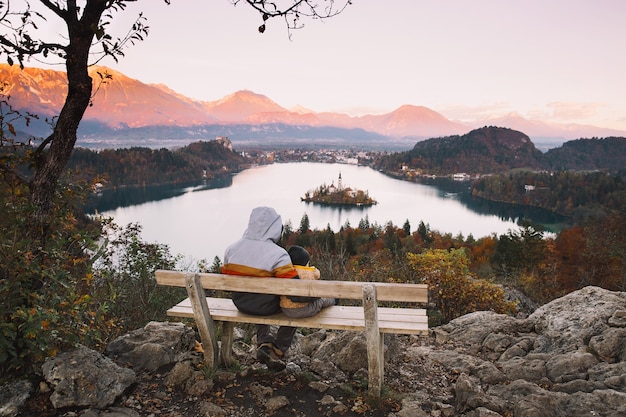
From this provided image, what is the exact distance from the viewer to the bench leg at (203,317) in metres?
3.21

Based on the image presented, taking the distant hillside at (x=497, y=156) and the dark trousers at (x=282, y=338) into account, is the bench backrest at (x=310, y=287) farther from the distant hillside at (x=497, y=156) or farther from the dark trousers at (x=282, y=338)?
the distant hillside at (x=497, y=156)

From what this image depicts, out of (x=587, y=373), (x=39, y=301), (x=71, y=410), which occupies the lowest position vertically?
(x=587, y=373)

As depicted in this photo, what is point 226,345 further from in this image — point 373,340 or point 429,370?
point 429,370

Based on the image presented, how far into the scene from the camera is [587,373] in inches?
151

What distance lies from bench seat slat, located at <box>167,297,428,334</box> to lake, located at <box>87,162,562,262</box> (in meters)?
42.6

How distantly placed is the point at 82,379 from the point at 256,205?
270 feet

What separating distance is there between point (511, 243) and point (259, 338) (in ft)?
110

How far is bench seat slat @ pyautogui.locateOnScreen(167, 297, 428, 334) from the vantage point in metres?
3.15

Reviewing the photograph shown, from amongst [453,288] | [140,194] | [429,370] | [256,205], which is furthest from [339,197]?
[429,370]

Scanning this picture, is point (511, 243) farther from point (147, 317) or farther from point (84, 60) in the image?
point (84, 60)

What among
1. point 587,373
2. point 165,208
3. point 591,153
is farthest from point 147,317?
point 591,153

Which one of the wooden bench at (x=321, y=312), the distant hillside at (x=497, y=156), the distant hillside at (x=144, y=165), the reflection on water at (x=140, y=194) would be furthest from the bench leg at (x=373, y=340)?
the distant hillside at (x=497, y=156)

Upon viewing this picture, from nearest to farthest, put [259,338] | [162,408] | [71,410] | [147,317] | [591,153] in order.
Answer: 1. [71,410]
2. [162,408]
3. [259,338]
4. [147,317]
5. [591,153]

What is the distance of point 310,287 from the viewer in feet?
9.58
